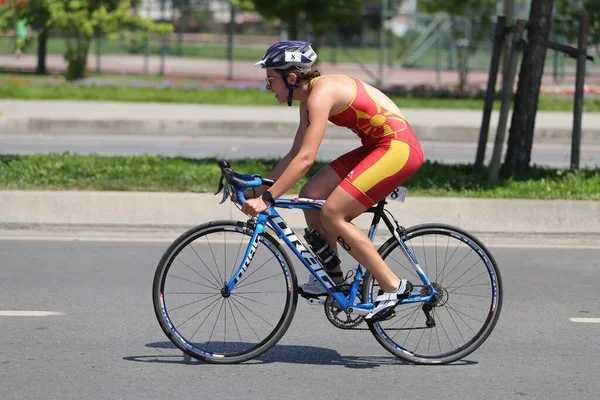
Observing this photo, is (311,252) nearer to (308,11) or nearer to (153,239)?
(153,239)

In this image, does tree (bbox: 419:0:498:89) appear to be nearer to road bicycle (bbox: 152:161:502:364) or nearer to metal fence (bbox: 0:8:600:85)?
metal fence (bbox: 0:8:600:85)

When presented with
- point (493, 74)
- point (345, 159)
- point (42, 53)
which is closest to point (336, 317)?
point (345, 159)

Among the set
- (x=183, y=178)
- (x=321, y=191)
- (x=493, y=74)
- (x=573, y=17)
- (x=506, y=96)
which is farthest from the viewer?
(x=573, y=17)

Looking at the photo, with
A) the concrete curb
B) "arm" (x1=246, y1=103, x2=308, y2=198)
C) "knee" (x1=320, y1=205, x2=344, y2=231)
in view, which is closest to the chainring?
"knee" (x1=320, y1=205, x2=344, y2=231)

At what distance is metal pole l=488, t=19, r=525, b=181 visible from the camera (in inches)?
441

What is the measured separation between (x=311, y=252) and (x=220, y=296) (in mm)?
665

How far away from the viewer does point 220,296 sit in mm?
6293

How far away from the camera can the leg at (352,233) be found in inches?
225

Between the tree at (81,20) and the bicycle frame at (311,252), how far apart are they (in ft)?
68.9

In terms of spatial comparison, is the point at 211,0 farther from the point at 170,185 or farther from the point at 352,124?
the point at 352,124

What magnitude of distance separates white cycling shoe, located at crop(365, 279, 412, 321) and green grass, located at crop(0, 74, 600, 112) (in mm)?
16111

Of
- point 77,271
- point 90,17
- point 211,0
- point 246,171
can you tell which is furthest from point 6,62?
point 77,271

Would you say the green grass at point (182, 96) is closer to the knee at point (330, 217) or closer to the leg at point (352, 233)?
the leg at point (352, 233)

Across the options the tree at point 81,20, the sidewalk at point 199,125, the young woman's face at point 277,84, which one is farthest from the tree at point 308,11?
the young woman's face at point 277,84
